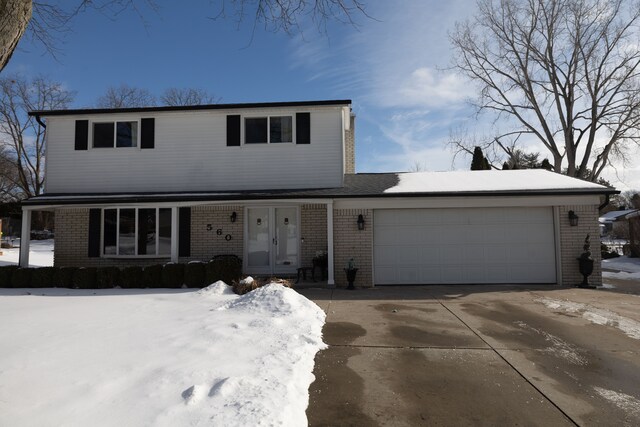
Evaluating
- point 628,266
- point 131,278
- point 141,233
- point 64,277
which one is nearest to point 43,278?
point 64,277

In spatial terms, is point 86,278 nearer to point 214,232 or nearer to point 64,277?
point 64,277

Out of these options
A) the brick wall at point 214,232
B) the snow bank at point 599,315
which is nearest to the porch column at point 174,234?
the brick wall at point 214,232

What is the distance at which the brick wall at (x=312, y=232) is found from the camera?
1141 centimetres

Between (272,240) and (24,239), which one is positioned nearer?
(24,239)

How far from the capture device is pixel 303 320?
6156 millimetres

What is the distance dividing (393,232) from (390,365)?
21.0ft

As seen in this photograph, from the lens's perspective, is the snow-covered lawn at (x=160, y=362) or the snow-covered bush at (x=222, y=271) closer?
the snow-covered lawn at (x=160, y=362)

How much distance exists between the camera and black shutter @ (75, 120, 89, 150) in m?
12.1

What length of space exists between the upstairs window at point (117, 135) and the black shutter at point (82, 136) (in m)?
0.23

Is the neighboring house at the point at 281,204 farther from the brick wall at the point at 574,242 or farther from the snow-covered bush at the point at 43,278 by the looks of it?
the snow-covered bush at the point at 43,278

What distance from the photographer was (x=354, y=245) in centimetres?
1055

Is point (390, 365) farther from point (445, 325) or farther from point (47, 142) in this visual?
point (47, 142)

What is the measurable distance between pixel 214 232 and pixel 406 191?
19.7 ft

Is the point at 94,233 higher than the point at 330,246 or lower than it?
higher
